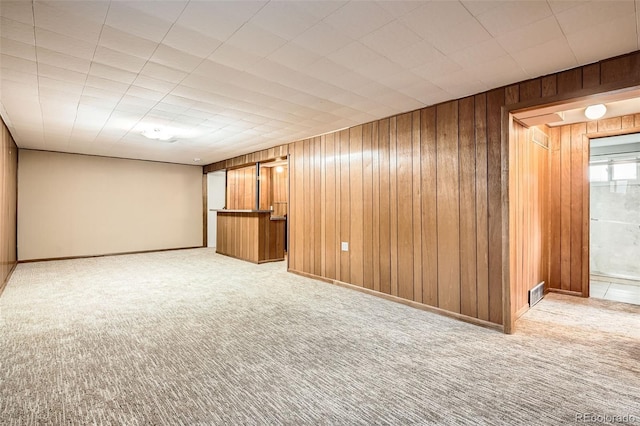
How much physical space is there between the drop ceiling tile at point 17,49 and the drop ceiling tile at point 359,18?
2.20 meters

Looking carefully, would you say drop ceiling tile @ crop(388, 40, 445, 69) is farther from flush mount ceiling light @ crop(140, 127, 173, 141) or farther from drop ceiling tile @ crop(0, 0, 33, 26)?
flush mount ceiling light @ crop(140, 127, 173, 141)

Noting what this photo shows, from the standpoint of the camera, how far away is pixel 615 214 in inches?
203

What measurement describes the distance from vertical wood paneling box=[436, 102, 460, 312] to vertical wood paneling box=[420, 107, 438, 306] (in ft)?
0.16

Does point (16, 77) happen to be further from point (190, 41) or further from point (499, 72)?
point (499, 72)

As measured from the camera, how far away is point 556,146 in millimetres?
4434

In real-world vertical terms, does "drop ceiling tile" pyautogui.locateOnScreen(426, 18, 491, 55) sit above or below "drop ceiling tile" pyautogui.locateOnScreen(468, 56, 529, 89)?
below

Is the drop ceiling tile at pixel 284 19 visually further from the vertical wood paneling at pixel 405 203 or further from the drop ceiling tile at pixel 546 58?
the vertical wood paneling at pixel 405 203

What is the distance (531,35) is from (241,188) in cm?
774

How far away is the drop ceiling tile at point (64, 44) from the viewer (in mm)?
2148

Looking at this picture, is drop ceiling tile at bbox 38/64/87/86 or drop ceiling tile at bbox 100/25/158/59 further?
drop ceiling tile at bbox 38/64/87/86

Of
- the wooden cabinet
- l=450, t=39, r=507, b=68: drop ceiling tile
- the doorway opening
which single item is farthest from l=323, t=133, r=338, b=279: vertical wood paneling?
the doorway opening

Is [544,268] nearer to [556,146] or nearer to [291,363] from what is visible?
[556,146]

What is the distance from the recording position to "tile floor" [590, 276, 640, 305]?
410cm

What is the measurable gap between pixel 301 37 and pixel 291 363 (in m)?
2.34
